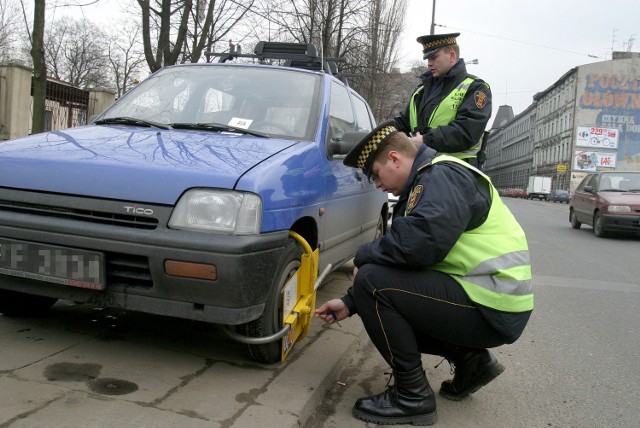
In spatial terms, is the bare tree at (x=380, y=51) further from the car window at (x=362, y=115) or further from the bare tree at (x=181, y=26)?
the car window at (x=362, y=115)

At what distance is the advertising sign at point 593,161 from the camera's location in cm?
5903

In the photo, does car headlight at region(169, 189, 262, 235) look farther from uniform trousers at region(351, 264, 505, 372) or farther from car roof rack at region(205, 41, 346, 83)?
car roof rack at region(205, 41, 346, 83)

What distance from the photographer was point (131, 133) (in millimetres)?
3154

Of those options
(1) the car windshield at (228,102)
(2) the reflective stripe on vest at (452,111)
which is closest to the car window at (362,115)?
(2) the reflective stripe on vest at (452,111)

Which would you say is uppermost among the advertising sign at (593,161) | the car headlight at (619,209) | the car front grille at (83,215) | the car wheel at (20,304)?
the advertising sign at (593,161)

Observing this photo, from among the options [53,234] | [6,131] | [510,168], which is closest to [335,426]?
[53,234]

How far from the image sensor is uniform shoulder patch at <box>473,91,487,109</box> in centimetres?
396

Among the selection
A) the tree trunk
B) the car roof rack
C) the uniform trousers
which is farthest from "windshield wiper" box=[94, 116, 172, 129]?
the tree trunk

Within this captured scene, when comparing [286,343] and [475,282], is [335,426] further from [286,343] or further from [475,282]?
[475,282]

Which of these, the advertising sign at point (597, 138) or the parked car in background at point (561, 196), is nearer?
the parked car in background at point (561, 196)

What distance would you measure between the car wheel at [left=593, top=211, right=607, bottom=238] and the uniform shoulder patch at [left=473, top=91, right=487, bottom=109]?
29.5 ft

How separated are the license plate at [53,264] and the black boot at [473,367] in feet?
5.75

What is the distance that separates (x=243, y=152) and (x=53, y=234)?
0.99 m

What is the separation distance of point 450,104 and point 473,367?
212cm
